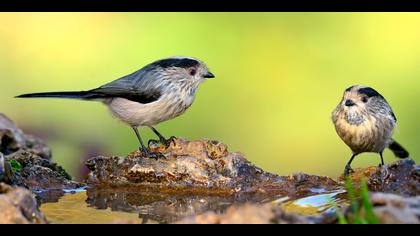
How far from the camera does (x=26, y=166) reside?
20.3 ft

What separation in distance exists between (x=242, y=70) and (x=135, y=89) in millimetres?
3792

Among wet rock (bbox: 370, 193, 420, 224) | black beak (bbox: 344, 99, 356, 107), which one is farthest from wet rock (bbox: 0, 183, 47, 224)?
black beak (bbox: 344, 99, 356, 107)

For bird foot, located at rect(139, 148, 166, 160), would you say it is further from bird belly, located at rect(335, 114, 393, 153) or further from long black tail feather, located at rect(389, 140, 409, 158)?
long black tail feather, located at rect(389, 140, 409, 158)

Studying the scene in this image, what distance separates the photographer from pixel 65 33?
10.7 metres

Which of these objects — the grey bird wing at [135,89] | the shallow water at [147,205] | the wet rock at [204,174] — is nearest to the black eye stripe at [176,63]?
the grey bird wing at [135,89]

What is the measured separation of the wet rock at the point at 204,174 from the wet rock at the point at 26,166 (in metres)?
0.38

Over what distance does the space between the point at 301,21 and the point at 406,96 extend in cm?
187

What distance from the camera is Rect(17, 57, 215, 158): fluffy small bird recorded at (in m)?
6.78

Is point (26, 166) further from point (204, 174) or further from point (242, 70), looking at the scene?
point (242, 70)

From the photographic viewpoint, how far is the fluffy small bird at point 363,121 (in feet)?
23.6

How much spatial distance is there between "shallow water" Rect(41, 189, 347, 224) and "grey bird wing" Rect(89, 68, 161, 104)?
3.93ft

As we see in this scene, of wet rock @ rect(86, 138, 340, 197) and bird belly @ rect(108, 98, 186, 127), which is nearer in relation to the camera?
wet rock @ rect(86, 138, 340, 197)
